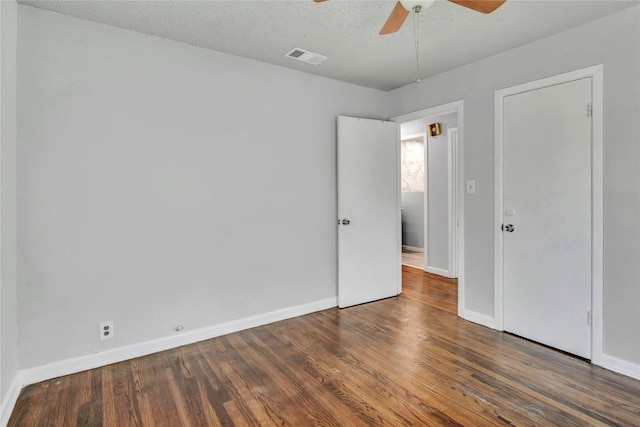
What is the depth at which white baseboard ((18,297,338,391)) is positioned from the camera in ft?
7.80

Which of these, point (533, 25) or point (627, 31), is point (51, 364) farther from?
point (627, 31)

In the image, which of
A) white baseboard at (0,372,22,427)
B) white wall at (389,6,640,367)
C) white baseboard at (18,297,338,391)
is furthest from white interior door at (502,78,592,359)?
white baseboard at (0,372,22,427)

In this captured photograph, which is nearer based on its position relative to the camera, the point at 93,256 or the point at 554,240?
the point at 93,256

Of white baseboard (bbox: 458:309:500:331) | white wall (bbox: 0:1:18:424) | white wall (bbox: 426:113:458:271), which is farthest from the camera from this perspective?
white wall (bbox: 426:113:458:271)

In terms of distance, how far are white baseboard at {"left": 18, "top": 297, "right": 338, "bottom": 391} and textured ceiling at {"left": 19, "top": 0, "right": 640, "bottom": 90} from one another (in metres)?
2.44

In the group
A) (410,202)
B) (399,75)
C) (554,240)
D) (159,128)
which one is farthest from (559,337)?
(410,202)

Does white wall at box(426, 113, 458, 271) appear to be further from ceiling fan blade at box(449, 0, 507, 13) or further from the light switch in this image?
ceiling fan blade at box(449, 0, 507, 13)

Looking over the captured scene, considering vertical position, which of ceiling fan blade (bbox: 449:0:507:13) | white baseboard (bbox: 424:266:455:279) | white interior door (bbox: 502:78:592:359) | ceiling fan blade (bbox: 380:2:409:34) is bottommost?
white baseboard (bbox: 424:266:455:279)

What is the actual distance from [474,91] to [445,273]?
9.20ft

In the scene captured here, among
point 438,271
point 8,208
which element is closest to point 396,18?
point 8,208

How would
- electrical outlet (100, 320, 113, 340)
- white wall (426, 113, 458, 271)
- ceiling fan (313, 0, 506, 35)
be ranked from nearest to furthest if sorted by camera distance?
ceiling fan (313, 0, 506, 35) → electrical outlet (100, 320, 113, 340) → white wall (426, 113, 458, 271)

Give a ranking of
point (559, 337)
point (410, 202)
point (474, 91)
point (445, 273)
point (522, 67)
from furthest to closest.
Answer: point (410, 202) < point (445, 273) < point (474, 91) < point (522, 67) < point (559, 337)

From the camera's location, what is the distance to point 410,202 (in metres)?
7.52

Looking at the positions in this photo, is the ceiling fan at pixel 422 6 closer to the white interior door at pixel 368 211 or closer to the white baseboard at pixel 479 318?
the white interior door at pixel 368 211
